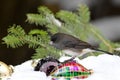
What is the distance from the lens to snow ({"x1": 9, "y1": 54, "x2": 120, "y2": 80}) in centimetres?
130

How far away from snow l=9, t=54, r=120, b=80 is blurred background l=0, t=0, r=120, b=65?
1719mm

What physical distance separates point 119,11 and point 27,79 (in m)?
2.74

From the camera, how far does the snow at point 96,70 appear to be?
130 centimetres

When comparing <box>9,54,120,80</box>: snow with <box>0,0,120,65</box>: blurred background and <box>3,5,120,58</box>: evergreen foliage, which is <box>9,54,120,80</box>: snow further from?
<box>0,0,120,65</box>: blurred background

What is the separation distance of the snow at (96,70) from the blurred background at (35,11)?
1.72 metres

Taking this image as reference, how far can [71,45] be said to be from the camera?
57.4 inches

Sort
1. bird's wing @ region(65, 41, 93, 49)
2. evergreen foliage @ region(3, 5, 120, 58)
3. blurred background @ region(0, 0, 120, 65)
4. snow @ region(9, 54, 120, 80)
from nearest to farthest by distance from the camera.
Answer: snow @ region(9, 54, 120, 80), bird's wing @ region(65, 41, 93, 49), evergreen foliage @ region(3, 5, 120, 58), blurred background @ region(0, 0, 120, 65)

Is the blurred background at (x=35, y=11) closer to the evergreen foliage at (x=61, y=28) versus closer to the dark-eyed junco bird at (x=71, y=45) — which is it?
the evergreen foliage at (x=61, y=28)

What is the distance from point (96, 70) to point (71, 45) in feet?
0.51

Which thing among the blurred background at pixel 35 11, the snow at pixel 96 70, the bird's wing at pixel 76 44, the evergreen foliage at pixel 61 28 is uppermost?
the blurred background at pixel 35 11

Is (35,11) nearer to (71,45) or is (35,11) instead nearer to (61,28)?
(61,28)

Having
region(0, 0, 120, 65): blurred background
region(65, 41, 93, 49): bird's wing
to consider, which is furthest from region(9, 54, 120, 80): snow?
region(0, 0, 120, 65): blurred background

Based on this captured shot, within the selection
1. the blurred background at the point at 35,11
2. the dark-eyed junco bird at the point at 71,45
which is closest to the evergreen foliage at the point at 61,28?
the dark-eyed junco bird at the point at 71,45

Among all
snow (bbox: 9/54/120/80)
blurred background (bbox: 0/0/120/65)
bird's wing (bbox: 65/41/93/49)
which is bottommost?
snow (bbox: 9/54/120/80)
